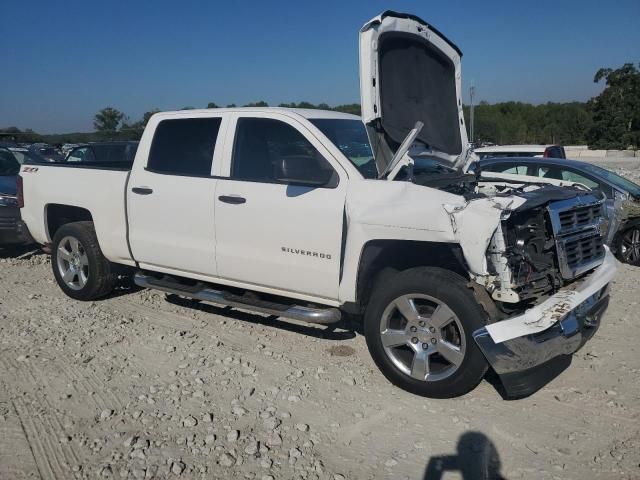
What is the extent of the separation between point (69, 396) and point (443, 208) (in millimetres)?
2961

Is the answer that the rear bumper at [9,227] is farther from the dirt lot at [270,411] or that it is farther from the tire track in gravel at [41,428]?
the tire track in gravel at [41,428]

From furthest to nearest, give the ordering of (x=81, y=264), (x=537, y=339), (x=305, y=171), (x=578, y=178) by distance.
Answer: (x=578, y=178) → (x=81, y=264) → (x=305, y=171) → (x=537, y=339)

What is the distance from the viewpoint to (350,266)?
4352 millimetres

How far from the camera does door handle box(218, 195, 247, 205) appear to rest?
485cm

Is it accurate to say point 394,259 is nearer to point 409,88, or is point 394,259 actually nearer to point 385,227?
point 385,227

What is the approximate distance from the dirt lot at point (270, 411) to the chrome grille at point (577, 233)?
0.90 m

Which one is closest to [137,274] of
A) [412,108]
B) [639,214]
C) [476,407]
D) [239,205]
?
[239,205]

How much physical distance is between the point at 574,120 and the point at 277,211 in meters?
64.8

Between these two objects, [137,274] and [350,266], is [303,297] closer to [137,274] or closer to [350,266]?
[350,266]

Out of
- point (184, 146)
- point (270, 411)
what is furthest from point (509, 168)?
point (270, 411)

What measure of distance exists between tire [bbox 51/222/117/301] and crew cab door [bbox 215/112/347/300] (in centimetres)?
179

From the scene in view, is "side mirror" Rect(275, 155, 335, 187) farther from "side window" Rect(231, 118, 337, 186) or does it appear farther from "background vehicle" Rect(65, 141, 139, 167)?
"background vehicle" Rect(65, 141, 139, 167)

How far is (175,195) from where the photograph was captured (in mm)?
5297

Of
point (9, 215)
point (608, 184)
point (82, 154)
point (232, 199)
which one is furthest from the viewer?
point (82, 154)
